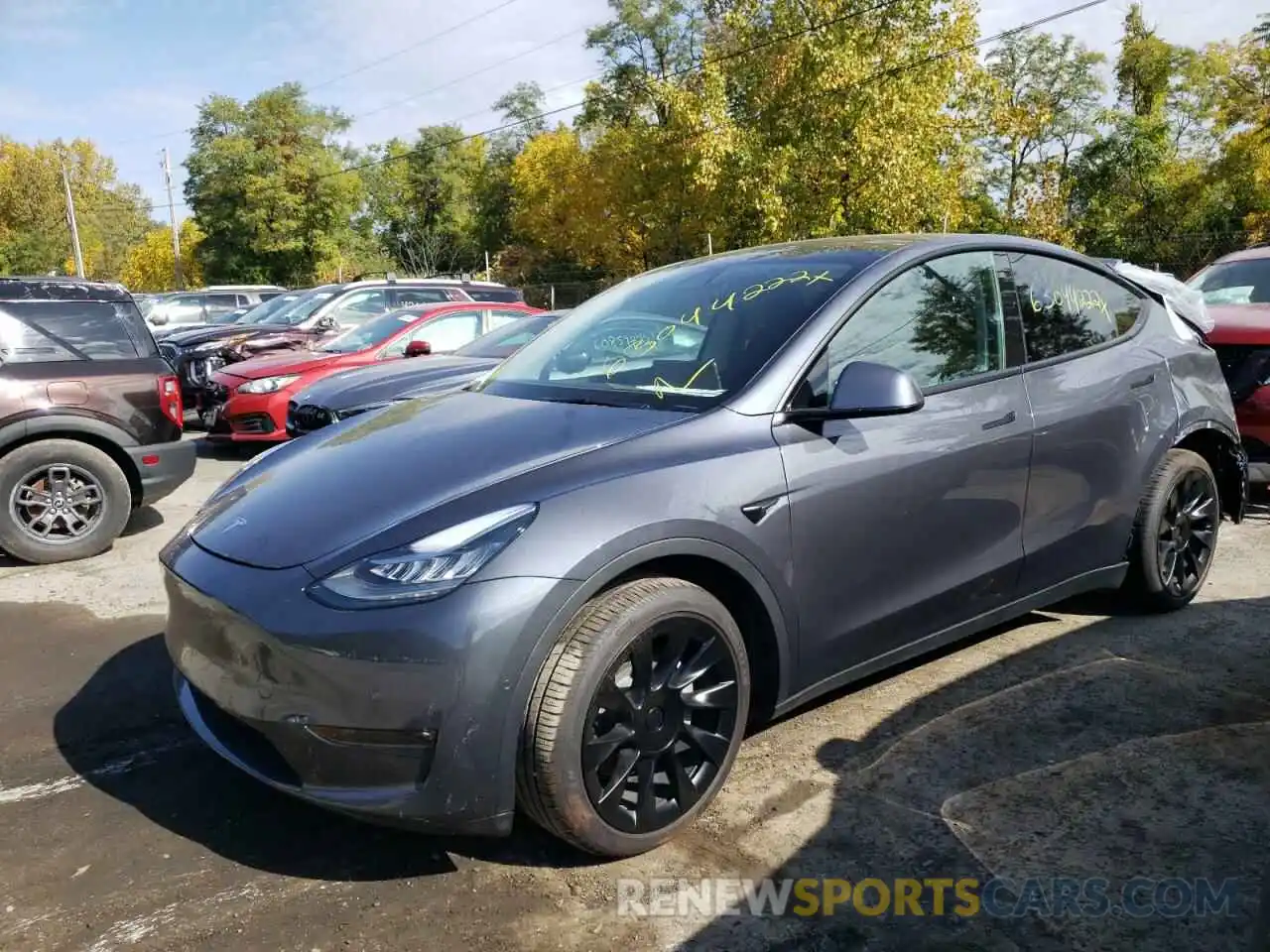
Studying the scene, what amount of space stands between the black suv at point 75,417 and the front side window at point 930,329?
4.82 m

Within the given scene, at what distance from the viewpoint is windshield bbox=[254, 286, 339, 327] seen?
12523 mm

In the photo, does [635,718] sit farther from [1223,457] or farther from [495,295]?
[495,295]

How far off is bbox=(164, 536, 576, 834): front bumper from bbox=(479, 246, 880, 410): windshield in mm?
1013

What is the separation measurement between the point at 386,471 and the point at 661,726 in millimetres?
1067

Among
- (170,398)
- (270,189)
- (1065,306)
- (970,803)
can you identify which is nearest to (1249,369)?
(1065,306)

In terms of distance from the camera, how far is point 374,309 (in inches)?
489

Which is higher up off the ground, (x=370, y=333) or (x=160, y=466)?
(x=370, y=333)

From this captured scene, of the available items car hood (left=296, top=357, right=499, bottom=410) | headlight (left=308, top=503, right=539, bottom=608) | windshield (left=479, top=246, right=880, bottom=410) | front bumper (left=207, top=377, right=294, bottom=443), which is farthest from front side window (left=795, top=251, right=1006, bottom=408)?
front bumper (left=207, top=377, right=294, bottom=443)

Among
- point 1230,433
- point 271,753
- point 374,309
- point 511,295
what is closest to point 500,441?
point 271,753

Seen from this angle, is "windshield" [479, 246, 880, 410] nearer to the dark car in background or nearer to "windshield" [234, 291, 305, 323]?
the dark car in background

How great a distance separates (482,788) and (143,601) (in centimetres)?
353

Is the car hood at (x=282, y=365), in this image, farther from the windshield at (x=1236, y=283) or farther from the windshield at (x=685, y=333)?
the windshield at (x=1236, y=283)

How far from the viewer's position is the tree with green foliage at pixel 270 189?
49.6 m

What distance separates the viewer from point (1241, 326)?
20.1 ft
